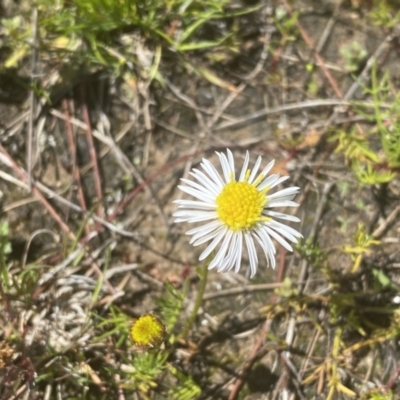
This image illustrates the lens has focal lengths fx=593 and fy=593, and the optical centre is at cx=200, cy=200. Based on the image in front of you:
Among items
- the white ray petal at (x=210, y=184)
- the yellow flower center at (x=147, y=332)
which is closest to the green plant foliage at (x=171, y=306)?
the yellow flower center at (x=147, y=332)

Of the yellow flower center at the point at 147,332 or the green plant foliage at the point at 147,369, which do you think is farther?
the green plant foliage at the point at 147,369

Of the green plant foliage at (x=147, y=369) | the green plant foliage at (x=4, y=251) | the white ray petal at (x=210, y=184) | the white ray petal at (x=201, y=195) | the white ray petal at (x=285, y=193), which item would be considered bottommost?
the green plant foliage at (x=147, y=369)

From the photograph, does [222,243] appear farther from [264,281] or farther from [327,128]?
[327,128]

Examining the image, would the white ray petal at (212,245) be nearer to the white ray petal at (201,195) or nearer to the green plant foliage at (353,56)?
the white ray petal at (201,195)

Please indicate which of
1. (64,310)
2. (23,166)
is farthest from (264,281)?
(23,166)

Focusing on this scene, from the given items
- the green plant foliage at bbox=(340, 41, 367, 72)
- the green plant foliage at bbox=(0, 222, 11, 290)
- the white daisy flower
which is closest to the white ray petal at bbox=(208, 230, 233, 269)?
the white daisy flower

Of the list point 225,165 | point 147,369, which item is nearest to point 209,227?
point 225,165

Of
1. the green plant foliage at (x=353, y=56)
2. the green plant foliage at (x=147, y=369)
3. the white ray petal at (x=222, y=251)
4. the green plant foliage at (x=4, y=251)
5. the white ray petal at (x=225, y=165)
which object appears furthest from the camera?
the green plant foliage at (x=353, y=56)
